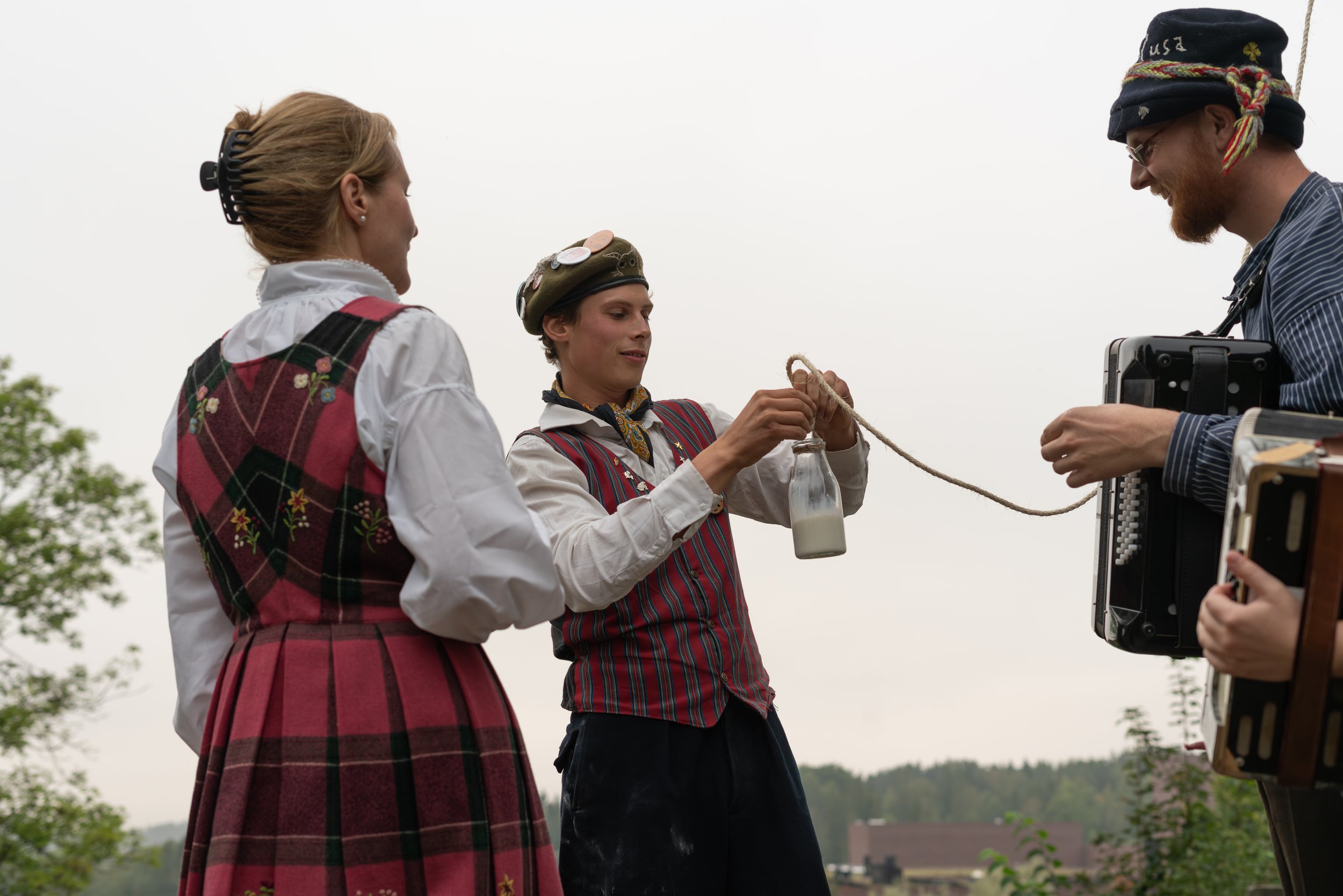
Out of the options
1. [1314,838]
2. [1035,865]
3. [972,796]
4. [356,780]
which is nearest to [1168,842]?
[1035,865]

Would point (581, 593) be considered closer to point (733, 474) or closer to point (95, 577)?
point (733, 474)

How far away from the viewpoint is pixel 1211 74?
2.54 m

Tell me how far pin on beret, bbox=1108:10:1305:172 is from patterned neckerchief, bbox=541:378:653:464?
122cm

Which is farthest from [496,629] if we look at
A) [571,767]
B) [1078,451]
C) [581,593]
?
[1078,451]

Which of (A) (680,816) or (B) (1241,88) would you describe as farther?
(B) (1241,88)

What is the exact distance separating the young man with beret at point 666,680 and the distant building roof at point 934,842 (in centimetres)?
422

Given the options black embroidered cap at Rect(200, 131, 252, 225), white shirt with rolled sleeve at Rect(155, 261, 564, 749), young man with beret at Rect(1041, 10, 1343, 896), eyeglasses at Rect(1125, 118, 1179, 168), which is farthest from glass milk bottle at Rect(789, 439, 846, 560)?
black embroidered cap at Rect(200, 131, 252, 225)

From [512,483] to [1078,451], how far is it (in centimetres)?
114

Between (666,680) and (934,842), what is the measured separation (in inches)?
249

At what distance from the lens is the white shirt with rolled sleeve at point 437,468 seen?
5.65 ft

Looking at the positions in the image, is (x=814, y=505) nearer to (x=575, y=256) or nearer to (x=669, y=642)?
(x=669, y=642)

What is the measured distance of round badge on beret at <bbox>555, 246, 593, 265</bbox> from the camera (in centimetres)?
279

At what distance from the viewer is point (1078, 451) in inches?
91.5

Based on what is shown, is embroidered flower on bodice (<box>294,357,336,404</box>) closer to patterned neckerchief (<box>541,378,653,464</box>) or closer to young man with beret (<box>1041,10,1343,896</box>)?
patterned neckerchief (<box>541,378,653,464</box>)
